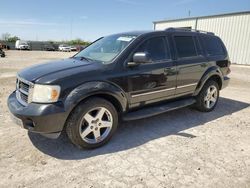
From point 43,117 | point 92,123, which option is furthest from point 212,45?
point 43,117

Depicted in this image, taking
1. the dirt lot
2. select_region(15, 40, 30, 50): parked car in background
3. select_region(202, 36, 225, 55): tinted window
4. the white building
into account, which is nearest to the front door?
the dirt lot

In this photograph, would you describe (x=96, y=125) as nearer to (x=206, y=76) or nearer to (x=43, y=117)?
(x=43, y=117)

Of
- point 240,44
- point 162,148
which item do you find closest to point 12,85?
point 162,148

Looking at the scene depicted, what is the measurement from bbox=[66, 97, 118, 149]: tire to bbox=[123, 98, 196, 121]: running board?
348 millimetres

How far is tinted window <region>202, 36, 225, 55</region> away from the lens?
5.62 metres

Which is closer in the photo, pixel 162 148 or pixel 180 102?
pixel 162 148

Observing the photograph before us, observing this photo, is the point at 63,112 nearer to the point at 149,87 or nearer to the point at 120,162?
the point at 120,162

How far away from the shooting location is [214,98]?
233 inches

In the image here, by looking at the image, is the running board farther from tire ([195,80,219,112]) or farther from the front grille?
the front grille

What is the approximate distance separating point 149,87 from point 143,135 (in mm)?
889

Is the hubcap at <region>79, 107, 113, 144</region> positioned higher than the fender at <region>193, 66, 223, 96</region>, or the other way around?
the fender at <region>193, 66, 223, 96</region>

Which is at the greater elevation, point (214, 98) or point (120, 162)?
point (214, 98)

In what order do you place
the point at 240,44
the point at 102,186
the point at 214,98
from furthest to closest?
the point at 240,44 < the point at 214,98 < the point at 102,186

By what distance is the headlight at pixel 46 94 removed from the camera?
3289 mm
